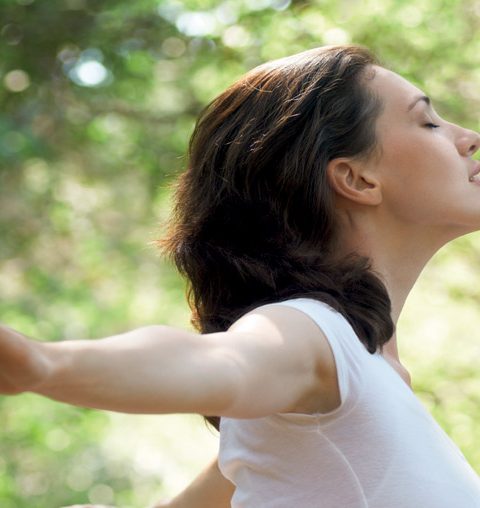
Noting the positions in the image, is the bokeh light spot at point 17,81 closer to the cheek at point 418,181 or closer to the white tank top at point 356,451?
the cheek at point 418,181

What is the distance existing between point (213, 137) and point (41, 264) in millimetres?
4704

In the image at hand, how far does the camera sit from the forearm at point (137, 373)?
3.00 feet

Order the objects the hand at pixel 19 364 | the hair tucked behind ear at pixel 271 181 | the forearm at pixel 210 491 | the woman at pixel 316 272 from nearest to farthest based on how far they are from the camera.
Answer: the hand at pixel 19 364
the woman at pixel 316 272
the hair tucked behind ear at pixel 271 181
the forearm at pixel 210 491

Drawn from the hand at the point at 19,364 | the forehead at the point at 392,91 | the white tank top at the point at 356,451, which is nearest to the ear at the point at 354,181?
the forehead at the point at 392,91

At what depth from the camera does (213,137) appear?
166cm

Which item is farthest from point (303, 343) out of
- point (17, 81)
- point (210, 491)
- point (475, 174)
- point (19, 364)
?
point (17, 81)

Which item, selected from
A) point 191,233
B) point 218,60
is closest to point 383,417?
point 191,233

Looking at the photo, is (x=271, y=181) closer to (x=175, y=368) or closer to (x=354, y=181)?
(x=354, y=181)

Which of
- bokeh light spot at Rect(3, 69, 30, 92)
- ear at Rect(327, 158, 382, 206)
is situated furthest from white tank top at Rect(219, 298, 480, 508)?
bokeh light spot at Rect(3, 69, 30, 92)

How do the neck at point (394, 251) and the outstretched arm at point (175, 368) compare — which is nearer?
the outstretched arm at point (175, 368)

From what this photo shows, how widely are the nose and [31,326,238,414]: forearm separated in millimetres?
765

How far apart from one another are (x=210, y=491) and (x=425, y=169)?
0.71m

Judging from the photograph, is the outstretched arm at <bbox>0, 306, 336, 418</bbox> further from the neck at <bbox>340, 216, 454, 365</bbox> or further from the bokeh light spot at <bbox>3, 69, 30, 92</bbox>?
the bokeh light spot at <bbox>3, 69, 30, 92</bbox>

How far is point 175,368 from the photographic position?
99cm
